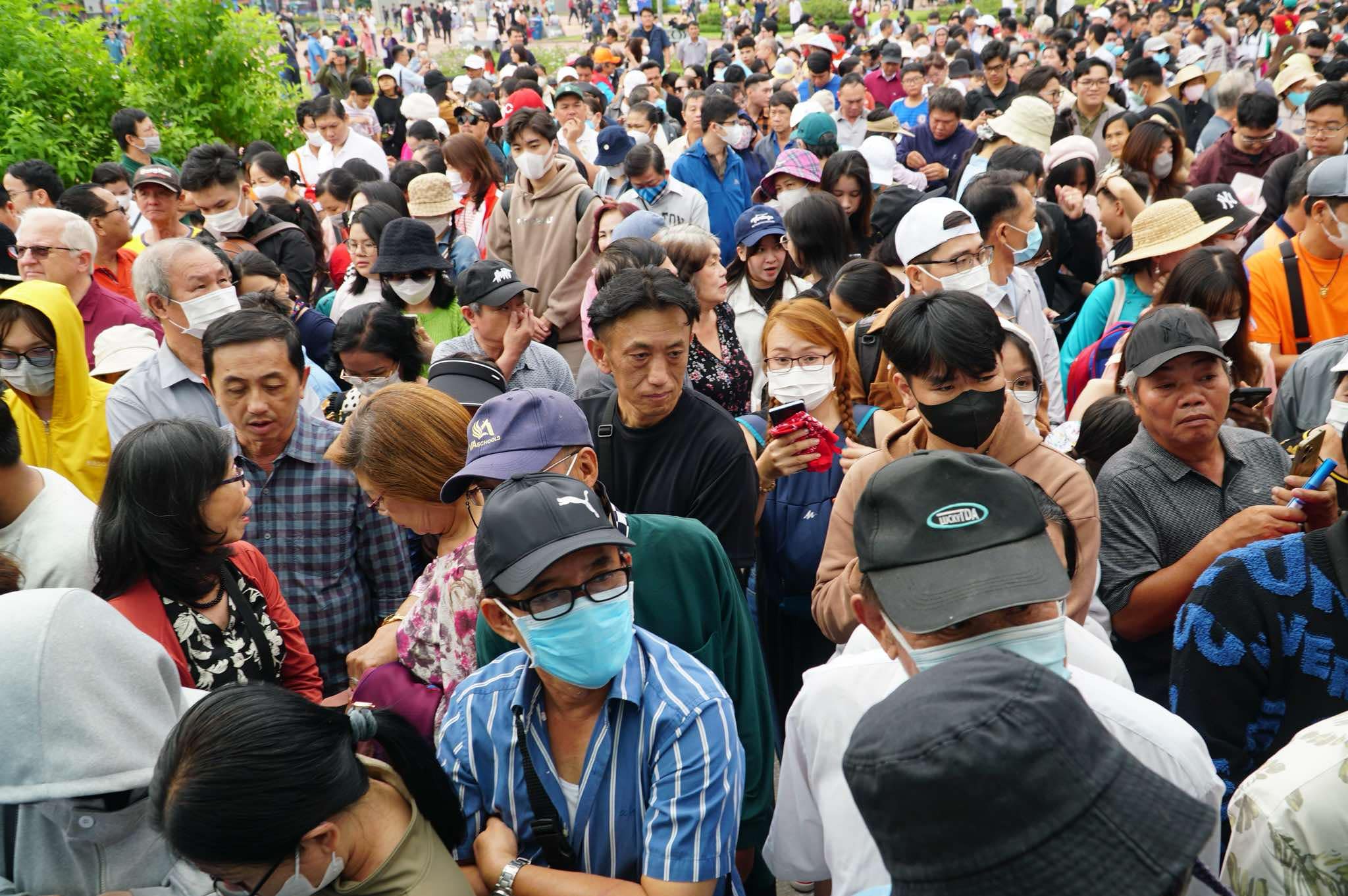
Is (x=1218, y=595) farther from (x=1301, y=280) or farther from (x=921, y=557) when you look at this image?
(x=1301, y=280)

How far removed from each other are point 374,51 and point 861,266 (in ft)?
118

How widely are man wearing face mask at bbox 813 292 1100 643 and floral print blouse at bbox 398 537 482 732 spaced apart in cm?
103

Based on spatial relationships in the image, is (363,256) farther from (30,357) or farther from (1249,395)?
(1249,395)

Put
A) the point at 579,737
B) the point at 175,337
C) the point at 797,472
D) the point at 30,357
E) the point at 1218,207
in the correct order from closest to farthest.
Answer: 1. the point at 579,737
2. the point at 797,472
3. the point at 30,357
4. the point at 175,337
5. the point at 1218,207

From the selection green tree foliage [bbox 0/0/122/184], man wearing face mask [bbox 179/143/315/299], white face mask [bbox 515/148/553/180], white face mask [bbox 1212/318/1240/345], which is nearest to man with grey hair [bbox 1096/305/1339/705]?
white face mask [bbox 1212/318/1240/345]

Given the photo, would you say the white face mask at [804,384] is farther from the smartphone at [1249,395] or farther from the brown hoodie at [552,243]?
the brown hoodie at [552,243]

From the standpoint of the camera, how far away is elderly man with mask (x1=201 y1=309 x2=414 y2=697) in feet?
12.0

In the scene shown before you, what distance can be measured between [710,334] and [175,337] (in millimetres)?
2299

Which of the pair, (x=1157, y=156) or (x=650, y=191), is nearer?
(x=1157, y=156)

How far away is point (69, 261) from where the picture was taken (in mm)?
5254

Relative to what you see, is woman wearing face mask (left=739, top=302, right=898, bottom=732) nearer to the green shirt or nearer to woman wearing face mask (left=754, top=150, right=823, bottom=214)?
the green shirt

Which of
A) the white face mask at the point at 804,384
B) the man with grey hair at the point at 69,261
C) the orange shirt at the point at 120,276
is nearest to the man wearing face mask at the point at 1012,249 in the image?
the white face mask at the point at 804,384

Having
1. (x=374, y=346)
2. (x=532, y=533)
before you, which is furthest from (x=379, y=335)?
(x=532, y=533)

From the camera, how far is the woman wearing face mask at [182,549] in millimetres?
2811
